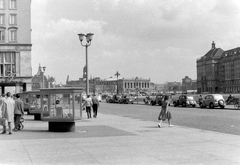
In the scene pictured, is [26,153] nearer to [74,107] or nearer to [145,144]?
[145,144]

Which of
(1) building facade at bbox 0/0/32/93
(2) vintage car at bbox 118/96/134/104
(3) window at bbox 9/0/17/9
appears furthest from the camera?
(2) vintage car at bbox 118/96/134/104

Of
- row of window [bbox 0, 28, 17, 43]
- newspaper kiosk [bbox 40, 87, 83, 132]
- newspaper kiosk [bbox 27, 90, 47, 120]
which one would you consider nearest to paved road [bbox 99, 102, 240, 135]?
newspaper kiosk [bbox 40, 87, 83, 132]

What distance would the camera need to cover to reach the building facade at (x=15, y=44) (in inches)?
2249

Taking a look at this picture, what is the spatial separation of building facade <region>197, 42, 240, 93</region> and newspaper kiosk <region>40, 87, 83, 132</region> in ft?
524

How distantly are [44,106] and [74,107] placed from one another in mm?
1918

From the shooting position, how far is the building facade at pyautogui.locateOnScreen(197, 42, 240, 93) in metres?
171

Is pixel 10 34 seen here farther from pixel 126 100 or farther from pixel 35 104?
pixel 35 104

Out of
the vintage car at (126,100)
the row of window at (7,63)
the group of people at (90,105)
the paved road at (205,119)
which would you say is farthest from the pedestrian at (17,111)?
the vintage car at (126,100)

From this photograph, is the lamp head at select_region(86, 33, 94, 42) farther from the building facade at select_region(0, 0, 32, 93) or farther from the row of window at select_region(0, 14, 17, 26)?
the row of window at select_region(0, 14, 17, 26)

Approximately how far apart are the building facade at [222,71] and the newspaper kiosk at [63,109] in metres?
160

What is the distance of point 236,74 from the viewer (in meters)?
170

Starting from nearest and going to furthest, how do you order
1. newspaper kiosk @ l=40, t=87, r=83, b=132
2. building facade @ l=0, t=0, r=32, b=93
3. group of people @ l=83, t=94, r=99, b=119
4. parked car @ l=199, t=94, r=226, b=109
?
newspaper kiosk @ l=40, t=87, r=83, b=132
group of people @ l=83, t=94, r=99, b=119
parked car @ l=199, t=94, r=226, b=109
building facade @ l=0, t=0, r=32, b=93

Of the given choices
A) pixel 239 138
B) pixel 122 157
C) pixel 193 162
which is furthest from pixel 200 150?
pixel 239 138

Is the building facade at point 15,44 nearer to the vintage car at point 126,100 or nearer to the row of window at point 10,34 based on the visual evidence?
the row of window at point 10,34
